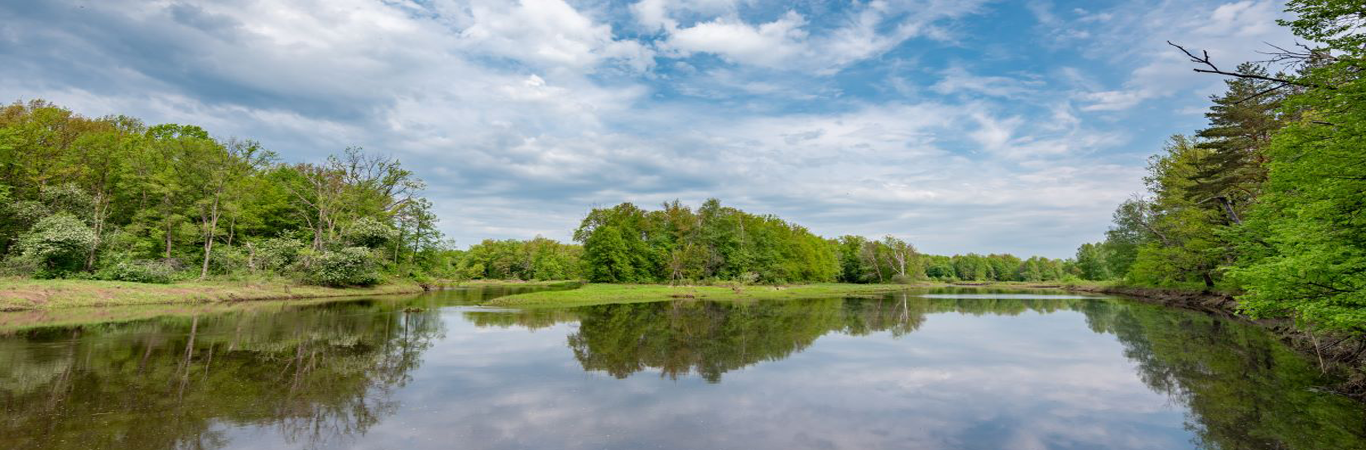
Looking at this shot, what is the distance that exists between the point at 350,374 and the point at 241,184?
47501 mm

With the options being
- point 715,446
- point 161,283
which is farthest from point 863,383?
point 161,283

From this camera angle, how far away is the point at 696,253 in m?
72.9

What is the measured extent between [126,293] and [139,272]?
6507 millimetres

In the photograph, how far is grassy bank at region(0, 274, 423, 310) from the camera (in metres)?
25.9

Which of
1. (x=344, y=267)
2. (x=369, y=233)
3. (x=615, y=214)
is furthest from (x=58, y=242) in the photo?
(x=615, y=214)

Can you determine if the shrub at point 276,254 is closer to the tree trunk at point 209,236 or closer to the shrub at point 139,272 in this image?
the tree trunk at point 209,236

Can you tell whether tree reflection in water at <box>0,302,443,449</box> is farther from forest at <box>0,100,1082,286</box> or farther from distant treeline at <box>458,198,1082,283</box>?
distant treeline at <box>458,198,1082,283</box>

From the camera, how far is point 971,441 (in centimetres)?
896

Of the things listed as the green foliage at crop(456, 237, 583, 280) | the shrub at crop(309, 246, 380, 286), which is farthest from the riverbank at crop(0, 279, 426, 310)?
the green foliage at crop(456, 237, 583, 280)

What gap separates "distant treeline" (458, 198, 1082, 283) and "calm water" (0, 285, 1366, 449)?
146 ft

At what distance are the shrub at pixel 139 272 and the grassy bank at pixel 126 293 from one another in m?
1.16

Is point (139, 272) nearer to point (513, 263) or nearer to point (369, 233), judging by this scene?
point (369, 233)

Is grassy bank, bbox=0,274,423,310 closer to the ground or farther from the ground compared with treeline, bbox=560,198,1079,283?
closer to the ground

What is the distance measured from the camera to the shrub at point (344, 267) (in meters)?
47.8
